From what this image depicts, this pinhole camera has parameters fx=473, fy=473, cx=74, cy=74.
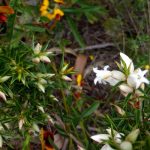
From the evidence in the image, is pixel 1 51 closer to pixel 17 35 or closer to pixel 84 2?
pixel 17 35

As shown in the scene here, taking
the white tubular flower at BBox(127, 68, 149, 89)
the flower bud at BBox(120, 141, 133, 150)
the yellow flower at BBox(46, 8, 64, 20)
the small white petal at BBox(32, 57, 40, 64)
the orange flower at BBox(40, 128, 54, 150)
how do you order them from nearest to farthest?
the flower bud at BBox(120, 141, 133, 150)
the white tubular flower at BBox(127, 68, 149, 89)
the small white petal at BBox(32, 57, 40, 64)
the orange flower at BBox(40, 128, 54, 150)
the yellow flower at BBox(46, 8, 64, 20)

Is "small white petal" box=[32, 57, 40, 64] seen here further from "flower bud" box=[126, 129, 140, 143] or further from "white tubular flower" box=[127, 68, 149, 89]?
"flower bud" box=[126, 129, 140, 143]

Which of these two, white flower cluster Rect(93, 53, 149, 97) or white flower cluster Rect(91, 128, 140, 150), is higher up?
white flower cluster Rect(93, 53, 149, 97)

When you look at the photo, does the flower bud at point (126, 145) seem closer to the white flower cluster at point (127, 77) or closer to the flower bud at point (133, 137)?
the flower bud at point (133, 137)

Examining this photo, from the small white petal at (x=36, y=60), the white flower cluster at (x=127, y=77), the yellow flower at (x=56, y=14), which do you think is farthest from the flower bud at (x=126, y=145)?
the yellow flower at (x=56, y=14)

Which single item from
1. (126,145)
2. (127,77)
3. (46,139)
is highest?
(127,77)

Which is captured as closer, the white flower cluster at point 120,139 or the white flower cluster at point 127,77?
the white flower cluster at point 120,139

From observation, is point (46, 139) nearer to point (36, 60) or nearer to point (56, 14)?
point (36, 60)

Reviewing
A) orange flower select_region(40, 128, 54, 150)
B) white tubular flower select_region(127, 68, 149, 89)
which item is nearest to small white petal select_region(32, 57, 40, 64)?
orange flower select_region(40, 128, 54, 150)

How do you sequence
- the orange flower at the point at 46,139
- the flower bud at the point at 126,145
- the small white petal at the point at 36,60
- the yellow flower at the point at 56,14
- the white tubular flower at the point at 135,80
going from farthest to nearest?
the yellow flower at the point at 56,14 < the orange flower at the point at 46,139 < the small white petal at the point at 36,60 < the white tubular flower at the point at 135,80 < the flower bud at the point at 126,145

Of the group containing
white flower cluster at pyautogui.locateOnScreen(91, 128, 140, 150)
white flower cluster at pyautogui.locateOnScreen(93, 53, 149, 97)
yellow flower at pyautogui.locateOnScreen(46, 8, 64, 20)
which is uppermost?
white flower cluster at pyautogui.locateOnScreen(93, 53, 149, 97)

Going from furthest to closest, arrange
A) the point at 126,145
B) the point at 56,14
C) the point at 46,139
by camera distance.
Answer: the point at 56,14 → the point at 46,139 → the point at 126,145

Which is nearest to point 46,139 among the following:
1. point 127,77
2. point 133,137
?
point 127,77

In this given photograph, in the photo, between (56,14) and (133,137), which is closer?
(133,137)
